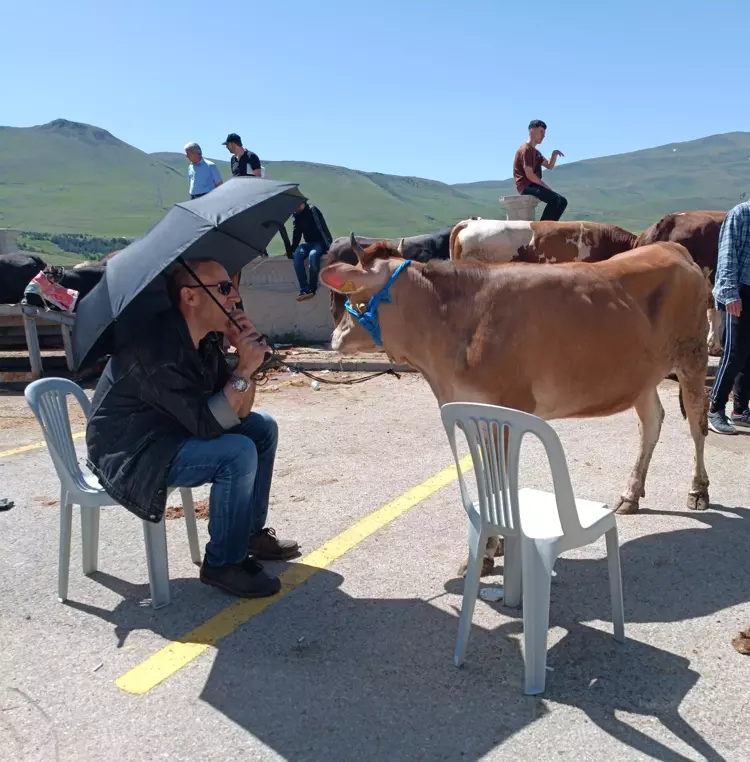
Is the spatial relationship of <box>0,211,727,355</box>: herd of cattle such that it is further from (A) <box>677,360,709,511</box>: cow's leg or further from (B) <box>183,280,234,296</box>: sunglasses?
(B) <box>183,280,234,296</box>: sunglasses

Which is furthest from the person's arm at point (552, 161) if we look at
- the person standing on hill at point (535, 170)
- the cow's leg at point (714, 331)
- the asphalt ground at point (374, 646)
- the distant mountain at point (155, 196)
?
the distant mountain at point (155, 196)

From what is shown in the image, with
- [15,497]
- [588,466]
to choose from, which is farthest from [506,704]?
[15,497]

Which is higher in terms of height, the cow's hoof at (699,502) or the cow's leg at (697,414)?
the cow's leg at (697,414)

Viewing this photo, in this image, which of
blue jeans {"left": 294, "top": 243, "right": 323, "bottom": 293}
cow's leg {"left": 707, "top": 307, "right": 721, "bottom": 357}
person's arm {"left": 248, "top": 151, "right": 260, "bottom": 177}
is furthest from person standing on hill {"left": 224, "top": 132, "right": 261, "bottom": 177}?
cow's leg {"left": 707, "top": 307, "right": 721, "bottom": 357}

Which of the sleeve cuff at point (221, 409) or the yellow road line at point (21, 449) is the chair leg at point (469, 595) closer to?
the sleeve cuff at point (221, 409)

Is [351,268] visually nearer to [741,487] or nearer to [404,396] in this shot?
[741,487]

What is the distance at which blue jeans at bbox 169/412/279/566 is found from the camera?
341 centimetres

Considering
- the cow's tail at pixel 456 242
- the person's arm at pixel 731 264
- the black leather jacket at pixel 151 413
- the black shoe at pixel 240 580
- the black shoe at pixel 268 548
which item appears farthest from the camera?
the cow's tail at pixel 456 242

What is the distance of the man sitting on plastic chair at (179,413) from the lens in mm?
3299

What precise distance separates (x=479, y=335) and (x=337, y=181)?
173 metres

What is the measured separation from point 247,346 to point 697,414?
305 centimetres

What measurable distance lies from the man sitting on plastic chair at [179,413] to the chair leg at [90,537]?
1.64 ft

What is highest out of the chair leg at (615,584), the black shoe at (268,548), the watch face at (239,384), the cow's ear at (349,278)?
the cow's ear at (349,278)

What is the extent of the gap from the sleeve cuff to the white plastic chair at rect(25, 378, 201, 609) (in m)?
0.57
